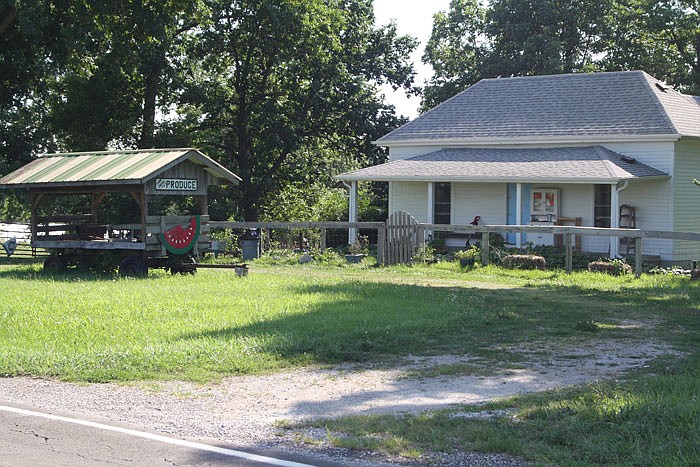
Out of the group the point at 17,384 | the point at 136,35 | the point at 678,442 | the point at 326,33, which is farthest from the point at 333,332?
the point at 326,33

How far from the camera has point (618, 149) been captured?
29.9 meters

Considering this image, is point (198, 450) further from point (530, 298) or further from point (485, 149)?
point (485, 149)

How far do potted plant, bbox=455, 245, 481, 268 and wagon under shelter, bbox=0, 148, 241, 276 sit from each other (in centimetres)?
670

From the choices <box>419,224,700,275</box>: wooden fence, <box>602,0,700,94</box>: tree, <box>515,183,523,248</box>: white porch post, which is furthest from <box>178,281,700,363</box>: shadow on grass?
<box>602,0,700,94</box>: tree

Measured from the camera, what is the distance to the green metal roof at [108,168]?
21438 mm

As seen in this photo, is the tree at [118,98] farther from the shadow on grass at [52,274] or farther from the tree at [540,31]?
the tree at [540,31]

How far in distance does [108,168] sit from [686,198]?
61.4 feet

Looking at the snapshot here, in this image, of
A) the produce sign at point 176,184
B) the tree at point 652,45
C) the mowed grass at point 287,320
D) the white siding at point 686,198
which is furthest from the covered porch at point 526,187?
the tree at point 652,45

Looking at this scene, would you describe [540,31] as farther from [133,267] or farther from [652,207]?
[133,267]

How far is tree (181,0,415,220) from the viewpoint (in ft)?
117

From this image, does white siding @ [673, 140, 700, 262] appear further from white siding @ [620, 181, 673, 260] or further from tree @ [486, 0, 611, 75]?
tree @ [486, 0, 611, 75]

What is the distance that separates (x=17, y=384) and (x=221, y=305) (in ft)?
17.8

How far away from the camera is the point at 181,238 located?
2172cm

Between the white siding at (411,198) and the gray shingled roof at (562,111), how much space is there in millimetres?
2000
